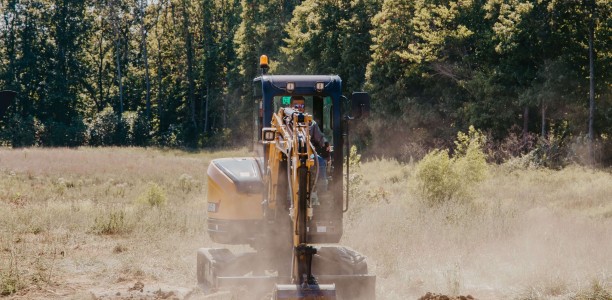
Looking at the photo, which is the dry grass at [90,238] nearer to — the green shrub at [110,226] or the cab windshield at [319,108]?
the green shrub at [110,226]

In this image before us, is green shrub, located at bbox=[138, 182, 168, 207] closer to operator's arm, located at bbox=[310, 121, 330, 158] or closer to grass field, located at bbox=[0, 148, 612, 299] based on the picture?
grass field, located at bbox=[0, 148, 612, 299]

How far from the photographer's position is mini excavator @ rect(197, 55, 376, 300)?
8.82 m

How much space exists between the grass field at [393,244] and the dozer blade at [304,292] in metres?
2.90

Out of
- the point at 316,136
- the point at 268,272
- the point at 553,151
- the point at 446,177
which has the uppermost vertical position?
the point at 316,136

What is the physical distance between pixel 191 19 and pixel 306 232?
60856 millimetres

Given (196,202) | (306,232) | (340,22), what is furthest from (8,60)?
(306,232)

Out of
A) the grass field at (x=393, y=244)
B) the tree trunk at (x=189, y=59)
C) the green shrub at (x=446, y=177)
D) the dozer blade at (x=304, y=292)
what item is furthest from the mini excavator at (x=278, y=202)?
the tree trunk at (x=189, y=59)

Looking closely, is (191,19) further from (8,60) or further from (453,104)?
(453,104)

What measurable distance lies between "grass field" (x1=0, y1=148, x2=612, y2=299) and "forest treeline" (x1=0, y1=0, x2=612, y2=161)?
8.20 metres

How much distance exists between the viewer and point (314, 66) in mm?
48594

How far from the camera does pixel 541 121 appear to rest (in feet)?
106

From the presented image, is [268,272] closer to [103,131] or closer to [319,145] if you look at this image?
[319,145]

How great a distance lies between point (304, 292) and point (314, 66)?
1641 inches

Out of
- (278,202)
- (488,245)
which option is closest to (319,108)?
(278,202)
